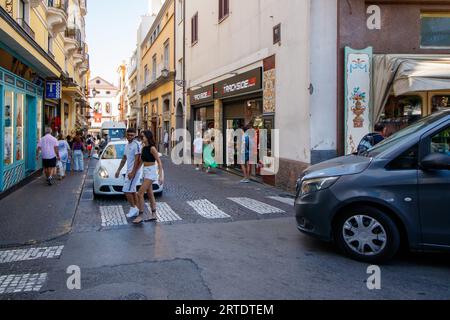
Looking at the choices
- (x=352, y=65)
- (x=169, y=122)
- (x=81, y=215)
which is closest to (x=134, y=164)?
(x=81, y=215)

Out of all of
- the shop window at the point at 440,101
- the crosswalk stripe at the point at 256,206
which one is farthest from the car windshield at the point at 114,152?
the shop window at the point at 440,101

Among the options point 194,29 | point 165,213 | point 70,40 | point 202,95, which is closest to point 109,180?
point 165,213

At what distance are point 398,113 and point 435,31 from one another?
2191 millimetres

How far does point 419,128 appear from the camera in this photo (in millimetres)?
5500

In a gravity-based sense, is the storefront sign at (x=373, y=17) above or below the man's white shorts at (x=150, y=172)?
above

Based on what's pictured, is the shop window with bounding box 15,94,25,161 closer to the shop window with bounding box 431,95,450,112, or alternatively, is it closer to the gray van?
the gray van

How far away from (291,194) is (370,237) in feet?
20.3

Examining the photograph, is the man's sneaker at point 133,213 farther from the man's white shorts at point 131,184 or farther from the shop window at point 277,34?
the shop window at point 277,34

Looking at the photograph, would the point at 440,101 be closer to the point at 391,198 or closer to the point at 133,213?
Answer: the point at 391,198

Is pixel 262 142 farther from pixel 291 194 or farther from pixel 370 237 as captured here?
pixel 370 237

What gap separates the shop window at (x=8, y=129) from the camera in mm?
10965

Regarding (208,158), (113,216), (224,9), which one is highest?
(224,9)

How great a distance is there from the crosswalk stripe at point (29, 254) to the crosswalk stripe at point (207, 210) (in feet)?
9.84

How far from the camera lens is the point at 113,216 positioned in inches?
336
